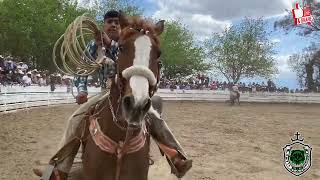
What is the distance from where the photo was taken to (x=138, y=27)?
4.42 metres

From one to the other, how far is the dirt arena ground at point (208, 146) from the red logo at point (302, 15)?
3316 centimetres

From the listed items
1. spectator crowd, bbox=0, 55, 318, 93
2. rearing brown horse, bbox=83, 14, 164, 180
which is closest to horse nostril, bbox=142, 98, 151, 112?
rearing brown horse, bbox=83, 14, 164, 180

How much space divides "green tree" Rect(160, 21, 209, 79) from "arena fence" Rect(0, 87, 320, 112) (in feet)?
76.1

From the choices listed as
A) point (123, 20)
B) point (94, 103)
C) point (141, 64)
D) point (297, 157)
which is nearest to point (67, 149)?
point (94, 103)

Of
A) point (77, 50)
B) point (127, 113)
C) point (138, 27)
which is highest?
point (138, 27)

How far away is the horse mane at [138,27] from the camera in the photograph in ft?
14.3

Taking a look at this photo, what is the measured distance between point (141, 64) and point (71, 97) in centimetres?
2995

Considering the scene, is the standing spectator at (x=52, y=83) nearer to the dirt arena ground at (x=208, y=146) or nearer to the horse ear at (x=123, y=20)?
the dirt arena ground at (x=208, y=146)

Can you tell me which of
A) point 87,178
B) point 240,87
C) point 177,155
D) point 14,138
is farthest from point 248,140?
point 240,87

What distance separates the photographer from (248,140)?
16156mm

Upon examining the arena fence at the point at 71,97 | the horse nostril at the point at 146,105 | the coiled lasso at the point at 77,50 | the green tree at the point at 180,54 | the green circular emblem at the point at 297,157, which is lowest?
the green circular emblem at the point at 297,157

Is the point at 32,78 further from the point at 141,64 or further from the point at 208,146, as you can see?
the point at 141,64

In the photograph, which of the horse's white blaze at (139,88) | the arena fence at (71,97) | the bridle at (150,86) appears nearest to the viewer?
the horse's white blaze at (139,88)

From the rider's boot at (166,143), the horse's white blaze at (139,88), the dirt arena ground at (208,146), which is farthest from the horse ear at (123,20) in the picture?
the dirt arena ground at (208,146)
